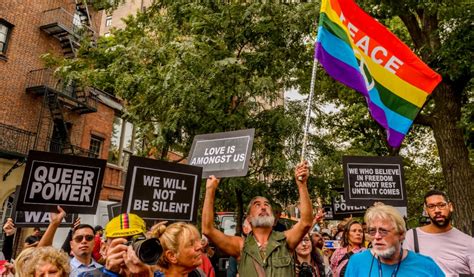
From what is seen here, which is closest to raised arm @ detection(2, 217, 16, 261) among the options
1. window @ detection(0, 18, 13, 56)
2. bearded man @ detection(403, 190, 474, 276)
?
bearded man @ detection(403, 190, 474, 276)

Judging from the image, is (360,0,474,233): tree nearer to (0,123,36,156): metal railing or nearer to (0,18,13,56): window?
(0,123,36,156): metal railing

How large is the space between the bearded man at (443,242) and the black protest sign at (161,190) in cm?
247

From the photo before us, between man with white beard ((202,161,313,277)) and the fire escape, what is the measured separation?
50.7 feet

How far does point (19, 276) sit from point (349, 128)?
17348 mm

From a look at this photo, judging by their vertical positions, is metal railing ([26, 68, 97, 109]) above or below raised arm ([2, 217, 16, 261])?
above

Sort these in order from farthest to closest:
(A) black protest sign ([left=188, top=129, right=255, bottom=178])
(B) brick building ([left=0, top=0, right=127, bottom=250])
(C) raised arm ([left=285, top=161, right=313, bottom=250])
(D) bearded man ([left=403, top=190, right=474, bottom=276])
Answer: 1. (B) brick building ([left=0, top=0, right=127, bottom=250])
2. (A) black protest sign ([left=188, top=129, right=255, bottom=178])
3. (D) bearded man ([left=403, top=190, right=474, bottom=276])
4. (C) raised arm ([left=285, top=161, right=313, bottom=250])

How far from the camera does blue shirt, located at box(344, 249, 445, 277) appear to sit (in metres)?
2.99

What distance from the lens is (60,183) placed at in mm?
4512

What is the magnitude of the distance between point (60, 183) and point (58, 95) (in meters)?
15.5

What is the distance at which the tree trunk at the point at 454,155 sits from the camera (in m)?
9.38

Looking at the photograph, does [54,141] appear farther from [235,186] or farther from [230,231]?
[235,186]

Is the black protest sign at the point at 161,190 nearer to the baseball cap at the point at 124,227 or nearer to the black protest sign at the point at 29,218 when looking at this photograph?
the black protest sign at the point at 29,218

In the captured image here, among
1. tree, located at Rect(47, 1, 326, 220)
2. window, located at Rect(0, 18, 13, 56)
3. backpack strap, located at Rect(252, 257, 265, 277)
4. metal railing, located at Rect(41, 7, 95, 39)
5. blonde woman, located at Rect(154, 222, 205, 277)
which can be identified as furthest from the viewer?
metal railing, located at Rect(41, 7, 95, 39)

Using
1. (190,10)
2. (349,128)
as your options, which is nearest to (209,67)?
(190,10)
